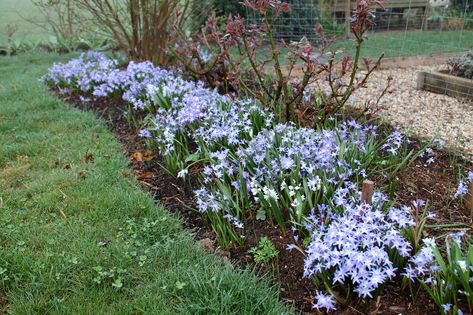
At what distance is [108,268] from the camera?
248 centimetres

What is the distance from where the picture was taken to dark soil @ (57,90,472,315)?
6.72 ft

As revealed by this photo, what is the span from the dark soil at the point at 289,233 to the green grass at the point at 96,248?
0.40 feet

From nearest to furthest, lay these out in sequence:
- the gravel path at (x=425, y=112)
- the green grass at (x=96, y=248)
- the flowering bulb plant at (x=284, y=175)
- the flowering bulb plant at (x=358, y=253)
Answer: the flowering bulb plant at (x=358, y=253), the green grass at (x=96, y=248), the flowering bulb plant at (x=284, y=175), the gravel path at (x=425, y=112)

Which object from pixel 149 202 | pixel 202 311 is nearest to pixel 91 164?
pixel 149 202

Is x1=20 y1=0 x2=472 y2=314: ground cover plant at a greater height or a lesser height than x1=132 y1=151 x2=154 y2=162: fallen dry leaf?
greater

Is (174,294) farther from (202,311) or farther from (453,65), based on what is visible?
(453,65)

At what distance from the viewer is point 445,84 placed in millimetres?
5445

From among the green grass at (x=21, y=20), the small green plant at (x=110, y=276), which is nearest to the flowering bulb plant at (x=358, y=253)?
the small green plant at (x=110, y=276)

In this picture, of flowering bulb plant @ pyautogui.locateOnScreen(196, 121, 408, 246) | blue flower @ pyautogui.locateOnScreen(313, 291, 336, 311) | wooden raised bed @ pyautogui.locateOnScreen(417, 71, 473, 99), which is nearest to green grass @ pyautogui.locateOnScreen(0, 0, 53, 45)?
wooden raised bed @ pyautogui.locateOnScreen(417, 71, 473, 99)

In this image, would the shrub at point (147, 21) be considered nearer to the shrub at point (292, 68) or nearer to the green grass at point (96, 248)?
the shrub at point (292, 68)

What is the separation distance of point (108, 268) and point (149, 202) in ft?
2.26

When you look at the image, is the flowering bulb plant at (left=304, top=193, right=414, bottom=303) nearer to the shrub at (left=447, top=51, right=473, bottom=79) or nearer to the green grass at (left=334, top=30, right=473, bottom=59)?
the shrub at (left=447, top=51, right=473, bottom=79)

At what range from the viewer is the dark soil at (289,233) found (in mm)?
2047

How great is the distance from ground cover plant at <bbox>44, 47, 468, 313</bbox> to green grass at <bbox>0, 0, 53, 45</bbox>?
870 cm
